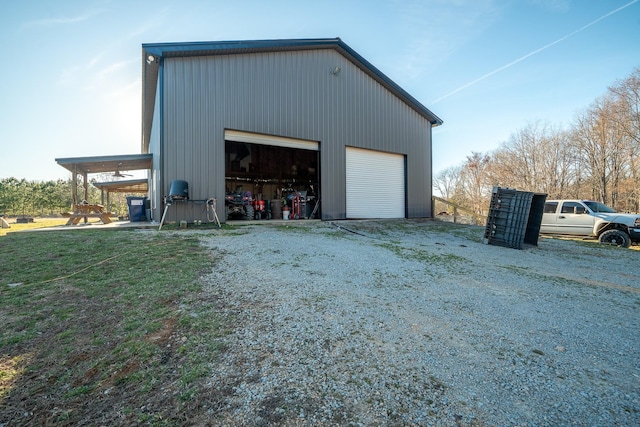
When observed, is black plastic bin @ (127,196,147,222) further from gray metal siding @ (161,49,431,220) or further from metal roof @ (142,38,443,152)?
gray metal siding @ (161,49,431,220)

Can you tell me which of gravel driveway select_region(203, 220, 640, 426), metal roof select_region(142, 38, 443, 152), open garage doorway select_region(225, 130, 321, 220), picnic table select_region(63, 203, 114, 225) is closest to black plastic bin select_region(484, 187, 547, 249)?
gravel driveway select_region(203, 220, 640, 426)

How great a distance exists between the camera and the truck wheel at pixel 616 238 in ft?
30.2

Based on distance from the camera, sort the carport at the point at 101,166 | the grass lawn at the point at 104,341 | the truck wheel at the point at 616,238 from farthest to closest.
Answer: the carport at the point at 101,166 → the truck wheel at the point at 616,238 → the grass lawn at the point at 104,341

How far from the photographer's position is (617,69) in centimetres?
1753

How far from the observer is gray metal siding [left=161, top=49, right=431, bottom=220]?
27.5 ft

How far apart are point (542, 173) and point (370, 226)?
840 inches

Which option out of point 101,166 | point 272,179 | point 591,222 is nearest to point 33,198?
point 101,166

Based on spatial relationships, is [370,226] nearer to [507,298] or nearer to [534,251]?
[534,251]

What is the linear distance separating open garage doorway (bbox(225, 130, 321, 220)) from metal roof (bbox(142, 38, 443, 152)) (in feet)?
10.5

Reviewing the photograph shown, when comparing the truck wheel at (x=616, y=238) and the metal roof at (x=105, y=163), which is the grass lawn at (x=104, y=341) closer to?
the metal roof at (x=105, y=163)

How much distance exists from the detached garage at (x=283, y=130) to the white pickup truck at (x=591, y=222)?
489cm

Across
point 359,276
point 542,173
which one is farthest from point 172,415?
point 542,173

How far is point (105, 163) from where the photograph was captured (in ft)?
39.2

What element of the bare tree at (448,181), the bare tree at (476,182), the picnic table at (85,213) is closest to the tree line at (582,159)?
the bare tree at (476,182)
